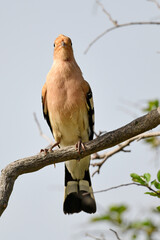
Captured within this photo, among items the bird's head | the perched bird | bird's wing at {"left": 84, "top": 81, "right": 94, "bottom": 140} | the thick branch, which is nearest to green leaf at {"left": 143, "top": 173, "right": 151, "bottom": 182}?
the thick branch

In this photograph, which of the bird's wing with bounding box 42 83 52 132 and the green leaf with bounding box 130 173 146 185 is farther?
the bird's wing with bounding box 42 83 52 132

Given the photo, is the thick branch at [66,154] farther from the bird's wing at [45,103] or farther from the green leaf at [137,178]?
the bird's wing at [45,103]

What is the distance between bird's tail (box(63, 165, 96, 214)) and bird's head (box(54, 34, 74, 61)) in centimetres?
167

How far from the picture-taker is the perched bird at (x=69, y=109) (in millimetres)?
5586

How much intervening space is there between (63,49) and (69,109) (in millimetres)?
972

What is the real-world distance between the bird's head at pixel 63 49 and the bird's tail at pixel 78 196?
1.67m

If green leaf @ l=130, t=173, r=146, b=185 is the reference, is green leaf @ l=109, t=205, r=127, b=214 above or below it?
below

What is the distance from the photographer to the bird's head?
6.04 m

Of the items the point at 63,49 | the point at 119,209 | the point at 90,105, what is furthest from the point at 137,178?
the point at 63,49

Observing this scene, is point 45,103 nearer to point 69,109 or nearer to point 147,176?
point 69,109

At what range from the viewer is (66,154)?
4926 millimetres

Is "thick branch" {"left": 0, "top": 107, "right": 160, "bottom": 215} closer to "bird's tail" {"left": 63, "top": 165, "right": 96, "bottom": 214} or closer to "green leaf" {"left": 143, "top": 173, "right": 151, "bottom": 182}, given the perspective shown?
"green leaf" {"left": 143, "top": 173, "right": 151, "bottom": 182}

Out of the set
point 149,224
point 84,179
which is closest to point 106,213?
point 149,224

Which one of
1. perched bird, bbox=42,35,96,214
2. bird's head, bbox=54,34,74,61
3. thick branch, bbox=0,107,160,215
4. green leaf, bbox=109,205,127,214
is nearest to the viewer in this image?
thick branch, bbox=0,107,160,215
